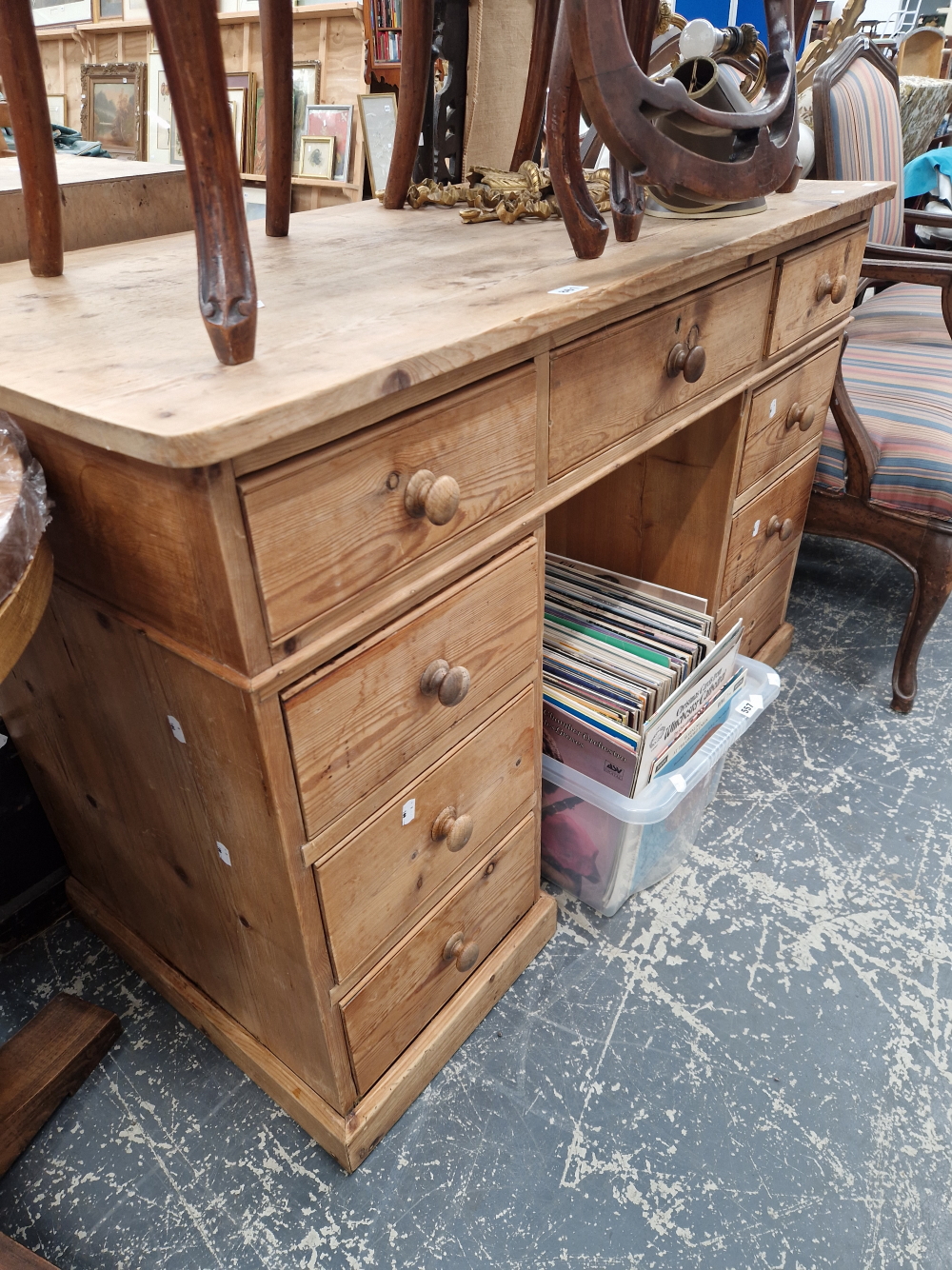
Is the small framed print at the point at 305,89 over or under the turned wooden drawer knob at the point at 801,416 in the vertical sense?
over

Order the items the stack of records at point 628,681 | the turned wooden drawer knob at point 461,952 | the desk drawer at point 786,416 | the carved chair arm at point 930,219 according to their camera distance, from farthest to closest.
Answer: the carved chair arm at point 930,219 → the desk drawer at point 786,416 → the stack of records at point 628,681 → the turned wooden drawer knob at point 461,952

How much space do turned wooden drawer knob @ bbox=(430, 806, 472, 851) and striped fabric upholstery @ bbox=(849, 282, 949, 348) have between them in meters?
1.61

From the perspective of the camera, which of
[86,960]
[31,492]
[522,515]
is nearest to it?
[31,492]

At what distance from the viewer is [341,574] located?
68 centimetres

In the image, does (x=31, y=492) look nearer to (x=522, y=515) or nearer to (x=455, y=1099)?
(x=522, y=515)

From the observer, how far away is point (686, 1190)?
1.00m

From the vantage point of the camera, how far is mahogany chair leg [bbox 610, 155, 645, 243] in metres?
0.98

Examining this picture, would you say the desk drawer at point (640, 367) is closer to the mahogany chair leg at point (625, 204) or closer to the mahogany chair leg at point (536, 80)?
the mahogany chair leg at point (625, 204)

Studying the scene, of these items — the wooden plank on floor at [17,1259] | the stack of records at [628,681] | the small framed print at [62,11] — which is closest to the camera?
the wooden plank on floor at [17,1259]

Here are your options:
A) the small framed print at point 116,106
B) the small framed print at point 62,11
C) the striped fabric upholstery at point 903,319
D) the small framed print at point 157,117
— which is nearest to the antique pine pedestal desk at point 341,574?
the striped fabric upholstery at point 903,319

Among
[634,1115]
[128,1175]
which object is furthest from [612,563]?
[128,1175]

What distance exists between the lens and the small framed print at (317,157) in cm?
364

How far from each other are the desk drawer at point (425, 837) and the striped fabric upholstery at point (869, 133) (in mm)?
1699

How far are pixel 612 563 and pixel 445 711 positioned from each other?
0.77 metres
